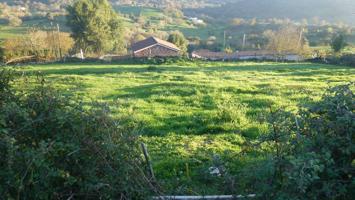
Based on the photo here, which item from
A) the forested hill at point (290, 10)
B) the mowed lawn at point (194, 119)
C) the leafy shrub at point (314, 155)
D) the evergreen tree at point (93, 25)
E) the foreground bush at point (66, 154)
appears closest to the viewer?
the leafy shrub at point (314, 155)

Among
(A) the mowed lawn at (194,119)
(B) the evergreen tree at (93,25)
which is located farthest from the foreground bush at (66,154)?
(B) the evergreen tree at (93,25)

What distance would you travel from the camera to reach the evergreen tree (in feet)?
156

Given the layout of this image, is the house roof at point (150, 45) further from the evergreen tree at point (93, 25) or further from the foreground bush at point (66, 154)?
the foreground bush at point (66, 154)

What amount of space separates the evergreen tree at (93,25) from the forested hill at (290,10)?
300 ft

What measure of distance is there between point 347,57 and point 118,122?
3500 cm

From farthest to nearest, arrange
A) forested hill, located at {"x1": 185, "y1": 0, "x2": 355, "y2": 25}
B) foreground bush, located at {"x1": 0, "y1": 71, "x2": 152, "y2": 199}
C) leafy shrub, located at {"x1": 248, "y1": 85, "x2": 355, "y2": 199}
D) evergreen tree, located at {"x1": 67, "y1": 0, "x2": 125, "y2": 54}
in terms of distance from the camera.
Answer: forested hill, located at {"x1": 185, "y1": 0, "x2": 355, "y2": 25}, evergreen tree, located at {"x1": 67, "y1": 0, "x2": 125, "y2": 54}, foreground bush, located at {"x1": 0, "y1": 71, "x2": 152, "y2": 199}, leafy shrub, located at {"x1": 248, "y1": 85, "x2": 355, "y2": 199}

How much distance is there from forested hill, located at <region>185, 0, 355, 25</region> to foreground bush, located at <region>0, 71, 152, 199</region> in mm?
127589

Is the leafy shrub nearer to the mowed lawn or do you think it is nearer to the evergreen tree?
the mowed lawn

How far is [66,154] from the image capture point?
168 inches

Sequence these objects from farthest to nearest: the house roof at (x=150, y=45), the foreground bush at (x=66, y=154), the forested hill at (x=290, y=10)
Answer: the forested hill at (x=290, y=10)
the house roof at (x=150, y=45)
the foreground bush at (x=66, y=154)

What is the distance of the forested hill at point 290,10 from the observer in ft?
432

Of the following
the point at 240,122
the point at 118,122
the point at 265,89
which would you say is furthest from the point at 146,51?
the point at 118,122

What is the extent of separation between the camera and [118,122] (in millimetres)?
4816

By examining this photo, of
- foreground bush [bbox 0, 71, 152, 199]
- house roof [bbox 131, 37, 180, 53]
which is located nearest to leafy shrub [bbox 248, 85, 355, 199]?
foreground bush [bbox 0, 71, 152, 199]
